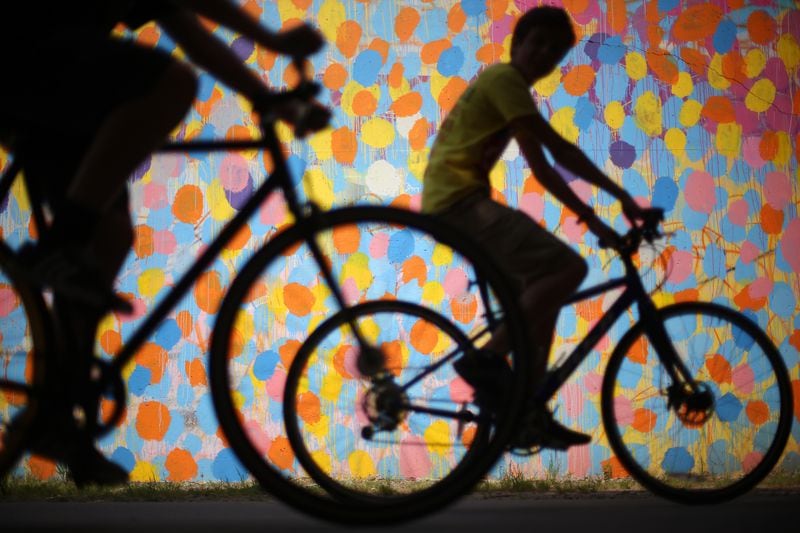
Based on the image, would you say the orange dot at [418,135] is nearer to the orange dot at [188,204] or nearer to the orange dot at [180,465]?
the orange dot at [188,204]

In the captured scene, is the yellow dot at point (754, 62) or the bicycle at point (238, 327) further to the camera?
the yellow dot at point (754, 62)

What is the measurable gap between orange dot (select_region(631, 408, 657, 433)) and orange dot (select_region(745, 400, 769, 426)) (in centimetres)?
28

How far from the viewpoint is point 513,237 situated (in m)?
2.03

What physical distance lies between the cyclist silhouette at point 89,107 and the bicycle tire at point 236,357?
19 centimetres

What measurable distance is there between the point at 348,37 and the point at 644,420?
2.12 meters

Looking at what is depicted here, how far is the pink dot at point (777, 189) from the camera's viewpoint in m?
3.38

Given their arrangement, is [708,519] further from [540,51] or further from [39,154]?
[39,154]

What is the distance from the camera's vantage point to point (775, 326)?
3320 mm

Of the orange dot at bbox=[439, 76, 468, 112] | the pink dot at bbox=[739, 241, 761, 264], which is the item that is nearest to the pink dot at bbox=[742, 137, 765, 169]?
the pink dot at bbox=[739, 241, 761, 264]

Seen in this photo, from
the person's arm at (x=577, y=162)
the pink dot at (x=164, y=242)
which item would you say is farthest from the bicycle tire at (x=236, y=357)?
the pink dot at (x=164, y=242)

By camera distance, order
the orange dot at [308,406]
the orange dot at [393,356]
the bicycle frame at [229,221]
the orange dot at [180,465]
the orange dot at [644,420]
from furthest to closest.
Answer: the orange dot at [180,465] < the orange dot at [644,420] < the orange dot at [308,406] < the orange dot at [393,356] < the bicycle frame at [229,221]

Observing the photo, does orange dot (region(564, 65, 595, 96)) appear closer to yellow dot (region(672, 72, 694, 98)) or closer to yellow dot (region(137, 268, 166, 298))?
yellow dot (region(672, 72, 694, 98))

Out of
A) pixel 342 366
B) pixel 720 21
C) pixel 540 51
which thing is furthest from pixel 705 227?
pixel 342 366

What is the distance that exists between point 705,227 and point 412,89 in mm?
1403
